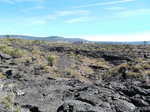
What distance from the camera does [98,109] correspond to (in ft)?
32.4

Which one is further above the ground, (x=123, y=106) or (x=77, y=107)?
(x=77, y=107)

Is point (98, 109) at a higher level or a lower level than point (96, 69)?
higher

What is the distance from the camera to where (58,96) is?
1345 centimetres

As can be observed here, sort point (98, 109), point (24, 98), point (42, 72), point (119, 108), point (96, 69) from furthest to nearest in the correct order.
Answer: point (96, 69)
point (42, 72)
point (24, 98)
point (119, 108)
point (98, 109)

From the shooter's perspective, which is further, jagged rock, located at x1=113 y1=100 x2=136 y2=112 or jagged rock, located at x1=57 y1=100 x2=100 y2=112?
jagged rock, located at x1=113 y1=100 x2=136 y2=112

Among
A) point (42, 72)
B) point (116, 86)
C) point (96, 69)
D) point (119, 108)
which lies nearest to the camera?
point (119, 108)

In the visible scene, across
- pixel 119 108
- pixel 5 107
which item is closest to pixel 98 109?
pixel 119 108

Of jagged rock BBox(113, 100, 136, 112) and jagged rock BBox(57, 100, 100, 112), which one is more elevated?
jagged rock BBox(57, 100, 100, 112)

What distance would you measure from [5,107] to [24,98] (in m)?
3.10

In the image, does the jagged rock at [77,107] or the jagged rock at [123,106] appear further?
the jagged rock at [123,106]

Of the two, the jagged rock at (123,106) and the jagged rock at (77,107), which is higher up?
the jagged rock at (77,107)

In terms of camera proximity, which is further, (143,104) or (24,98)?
(24,98)

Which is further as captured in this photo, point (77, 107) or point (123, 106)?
point (123, 106)

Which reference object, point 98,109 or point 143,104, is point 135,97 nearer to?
point 143,104
